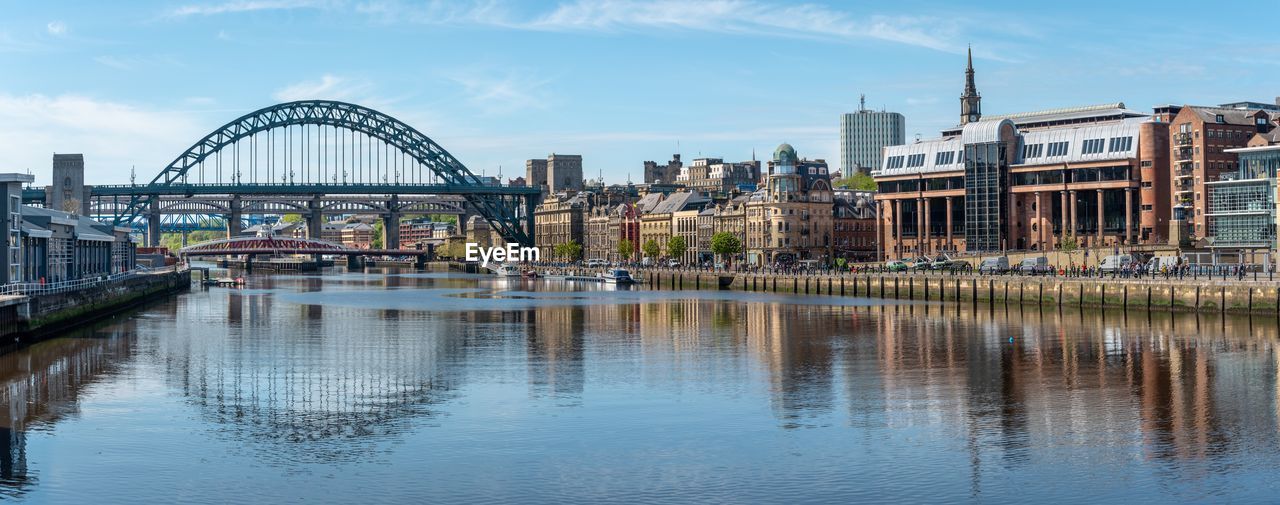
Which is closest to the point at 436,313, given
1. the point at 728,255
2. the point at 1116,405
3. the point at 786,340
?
the point at 786,340

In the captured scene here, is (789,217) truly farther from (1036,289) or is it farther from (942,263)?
(1036,289)

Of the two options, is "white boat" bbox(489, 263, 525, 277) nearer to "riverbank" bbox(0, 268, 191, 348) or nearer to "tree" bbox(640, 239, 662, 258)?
"tree" bbox(640, 239, 662, 258)

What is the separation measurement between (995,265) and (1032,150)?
87.8ft

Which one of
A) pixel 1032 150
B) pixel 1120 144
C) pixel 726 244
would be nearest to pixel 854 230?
pixel 726 244

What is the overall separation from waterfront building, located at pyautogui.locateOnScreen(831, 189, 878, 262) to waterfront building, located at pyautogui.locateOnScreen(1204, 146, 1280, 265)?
209 ft

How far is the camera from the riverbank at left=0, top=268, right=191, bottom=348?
64.1m

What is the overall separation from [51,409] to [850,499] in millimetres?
26096

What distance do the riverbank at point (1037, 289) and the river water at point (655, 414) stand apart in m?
3.83

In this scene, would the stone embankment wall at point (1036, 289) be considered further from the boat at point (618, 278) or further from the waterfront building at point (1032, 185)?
the waterfront building at point (1032, 185)

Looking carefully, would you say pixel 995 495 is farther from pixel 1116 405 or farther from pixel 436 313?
pixel 436 313

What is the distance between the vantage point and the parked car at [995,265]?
362 feet

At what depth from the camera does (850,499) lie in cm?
3127

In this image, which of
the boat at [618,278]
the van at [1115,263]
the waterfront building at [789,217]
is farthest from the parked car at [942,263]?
the boat at [618,278]

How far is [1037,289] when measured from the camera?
312ft
